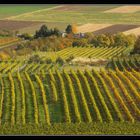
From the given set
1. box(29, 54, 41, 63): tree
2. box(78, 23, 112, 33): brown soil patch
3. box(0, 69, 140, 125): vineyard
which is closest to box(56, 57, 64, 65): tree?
box(0, 69, 140, 125): vineyard

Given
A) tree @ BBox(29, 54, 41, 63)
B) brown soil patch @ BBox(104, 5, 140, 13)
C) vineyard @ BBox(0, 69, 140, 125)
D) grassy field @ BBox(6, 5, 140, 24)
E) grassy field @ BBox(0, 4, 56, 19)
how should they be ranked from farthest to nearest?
1. tree @ BBox(29, 54, 41, 63)
2. grassy field @ BBox(6, 5, 140, 24)
3. vineyard @ BBox(0, 69, 140, 125)
4. brown soil patch @ BBox(104, 5, 140, 13)
5. grassy field @ BBox(0, 4, 56, 19)

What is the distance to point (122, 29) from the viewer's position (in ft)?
50.1

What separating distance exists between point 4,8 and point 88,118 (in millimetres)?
3931

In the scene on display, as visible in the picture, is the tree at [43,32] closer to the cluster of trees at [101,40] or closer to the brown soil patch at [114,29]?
the cluster of trees at [101,40]

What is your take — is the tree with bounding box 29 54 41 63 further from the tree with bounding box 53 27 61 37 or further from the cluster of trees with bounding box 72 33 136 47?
the cluster of trees with bounding box 72 33 136 47

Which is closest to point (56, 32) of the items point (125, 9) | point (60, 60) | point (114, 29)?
point (60, 60)

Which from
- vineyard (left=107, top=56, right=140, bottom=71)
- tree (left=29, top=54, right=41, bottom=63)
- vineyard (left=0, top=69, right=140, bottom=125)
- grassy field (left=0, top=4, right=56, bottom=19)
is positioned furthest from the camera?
tree (left=29, top=54, right=41, bottom=63)

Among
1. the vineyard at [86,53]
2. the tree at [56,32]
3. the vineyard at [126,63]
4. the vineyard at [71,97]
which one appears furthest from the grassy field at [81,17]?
the vineyard at [71,97]

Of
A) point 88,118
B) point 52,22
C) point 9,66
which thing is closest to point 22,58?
point 9,66

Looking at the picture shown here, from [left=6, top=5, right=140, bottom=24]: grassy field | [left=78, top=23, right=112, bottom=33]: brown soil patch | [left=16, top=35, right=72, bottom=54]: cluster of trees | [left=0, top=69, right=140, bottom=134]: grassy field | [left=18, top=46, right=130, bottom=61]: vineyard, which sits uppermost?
[left=6, top=5, right=140, bottom=24]: grassy field

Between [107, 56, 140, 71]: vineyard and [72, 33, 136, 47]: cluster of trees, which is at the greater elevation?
[72, 33, 136, 47]: cluster of trees

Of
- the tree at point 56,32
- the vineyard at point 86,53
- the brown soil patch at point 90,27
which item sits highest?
the brown soil patch at point 90,27

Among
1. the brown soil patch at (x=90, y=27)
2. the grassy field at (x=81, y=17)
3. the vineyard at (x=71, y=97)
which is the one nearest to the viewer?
the vineyard at (x=71, y=97)

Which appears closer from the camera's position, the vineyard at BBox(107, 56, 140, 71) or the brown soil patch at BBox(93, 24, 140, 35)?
the vineyard at BBox(107, 56, 140, 71)
